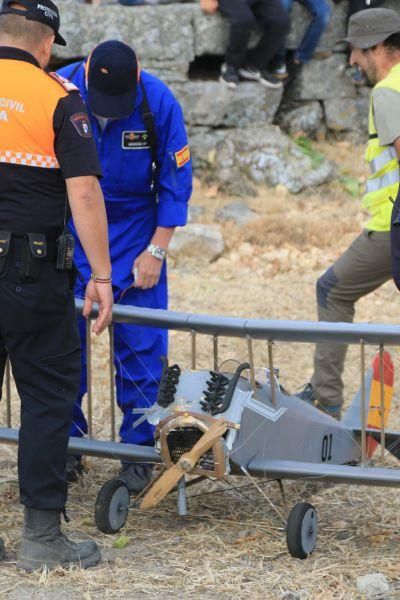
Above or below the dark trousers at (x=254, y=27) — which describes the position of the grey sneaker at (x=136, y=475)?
below

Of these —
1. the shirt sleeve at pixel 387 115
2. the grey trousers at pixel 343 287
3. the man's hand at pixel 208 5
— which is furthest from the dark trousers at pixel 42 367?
the man's hand at pixel 208 5

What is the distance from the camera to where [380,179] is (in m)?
5.46

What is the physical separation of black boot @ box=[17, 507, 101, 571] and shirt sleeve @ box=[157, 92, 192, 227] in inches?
61.2

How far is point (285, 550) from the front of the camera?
13.9ft

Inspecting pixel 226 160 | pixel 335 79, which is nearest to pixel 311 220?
pixel 226 160

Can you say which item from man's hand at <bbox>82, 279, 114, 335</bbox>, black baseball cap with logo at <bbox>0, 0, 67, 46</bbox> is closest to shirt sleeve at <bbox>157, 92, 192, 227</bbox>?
man's hand at <bbox>82, 279, 114, 335</bbox>

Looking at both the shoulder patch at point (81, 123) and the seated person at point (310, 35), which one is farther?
the seated person at point (310, 35)

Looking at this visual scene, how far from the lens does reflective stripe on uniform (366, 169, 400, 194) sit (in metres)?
5.39

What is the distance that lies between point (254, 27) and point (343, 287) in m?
5.91

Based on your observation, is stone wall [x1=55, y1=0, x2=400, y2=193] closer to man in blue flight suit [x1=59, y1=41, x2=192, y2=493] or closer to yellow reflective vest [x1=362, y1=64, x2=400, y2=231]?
yellow reflective vest [x1=362, y1=64, x2=400, y2=231]

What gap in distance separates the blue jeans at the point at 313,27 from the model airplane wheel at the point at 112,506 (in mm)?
7958

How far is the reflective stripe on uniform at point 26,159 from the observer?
3.73 metres

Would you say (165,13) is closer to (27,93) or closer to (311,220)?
(311,220)

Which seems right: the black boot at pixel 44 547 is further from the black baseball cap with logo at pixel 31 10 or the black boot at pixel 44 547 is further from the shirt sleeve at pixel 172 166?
the black baseball cap with logo at pixel 31 10
